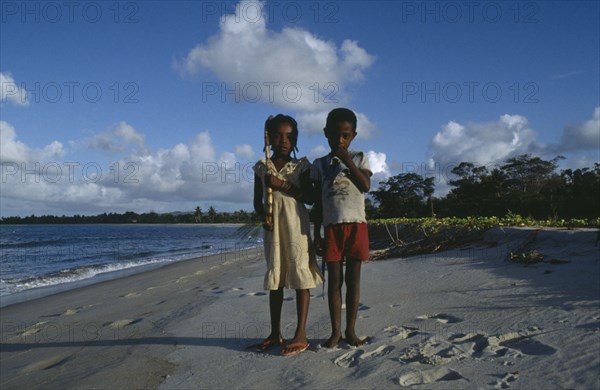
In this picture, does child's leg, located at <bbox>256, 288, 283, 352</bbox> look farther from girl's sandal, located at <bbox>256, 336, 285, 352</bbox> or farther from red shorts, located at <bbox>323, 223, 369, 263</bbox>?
red shorts, located at <bbox>323, 223, 369, 263</bbox>

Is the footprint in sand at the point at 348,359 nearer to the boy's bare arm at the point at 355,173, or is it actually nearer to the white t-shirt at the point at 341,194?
the white t-shirt at the point at 341,194

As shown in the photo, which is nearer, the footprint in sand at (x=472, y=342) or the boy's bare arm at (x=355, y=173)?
the footprint in sand at (x=472, y=342)

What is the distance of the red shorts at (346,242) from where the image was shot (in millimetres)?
2922

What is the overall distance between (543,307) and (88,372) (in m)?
3.03

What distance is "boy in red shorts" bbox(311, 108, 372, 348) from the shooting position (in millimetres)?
2912

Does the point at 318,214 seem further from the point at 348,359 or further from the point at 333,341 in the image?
the point at 348,359

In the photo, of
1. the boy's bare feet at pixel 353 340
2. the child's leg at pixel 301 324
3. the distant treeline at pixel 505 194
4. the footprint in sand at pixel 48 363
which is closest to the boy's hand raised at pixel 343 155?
the child's leg at pixel 301 324

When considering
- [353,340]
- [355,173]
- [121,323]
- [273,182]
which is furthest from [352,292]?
[121,323]

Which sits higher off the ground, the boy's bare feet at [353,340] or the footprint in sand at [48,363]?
the boy's bare feet at [353,340]

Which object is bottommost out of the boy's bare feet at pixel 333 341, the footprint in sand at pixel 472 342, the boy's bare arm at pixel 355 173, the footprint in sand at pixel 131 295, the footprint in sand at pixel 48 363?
the footprint in sand at pixel 131 295

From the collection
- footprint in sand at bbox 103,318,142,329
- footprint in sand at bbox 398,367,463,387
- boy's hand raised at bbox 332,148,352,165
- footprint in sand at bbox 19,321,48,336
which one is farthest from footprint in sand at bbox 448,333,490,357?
footprint in sand at bbox 19,321,48,336

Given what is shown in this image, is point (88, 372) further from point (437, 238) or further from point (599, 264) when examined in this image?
point (437, 238)

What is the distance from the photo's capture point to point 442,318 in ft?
10.1

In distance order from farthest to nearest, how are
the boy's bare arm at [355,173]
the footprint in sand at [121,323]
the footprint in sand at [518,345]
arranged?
the footprint in sand at [121,323]
the boy's bare arm at [355,173]
the footprint in sand at [518,345]
